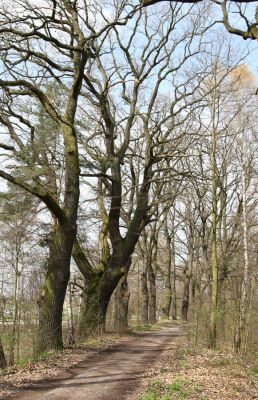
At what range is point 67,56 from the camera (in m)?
15.5

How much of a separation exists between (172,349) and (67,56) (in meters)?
10.6

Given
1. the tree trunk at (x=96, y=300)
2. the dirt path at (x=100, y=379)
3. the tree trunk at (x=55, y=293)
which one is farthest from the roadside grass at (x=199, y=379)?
the tree trunk at (x=96, y=300)

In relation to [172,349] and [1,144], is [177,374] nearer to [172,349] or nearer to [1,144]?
[172,349]

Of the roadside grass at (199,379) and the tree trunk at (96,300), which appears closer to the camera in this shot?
the roadside grass at (199,379)

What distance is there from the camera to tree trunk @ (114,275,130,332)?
63.2ft

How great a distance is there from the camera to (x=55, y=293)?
1219 centimetres

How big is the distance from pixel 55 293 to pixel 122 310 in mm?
9168

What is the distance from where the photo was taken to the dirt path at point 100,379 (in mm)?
7441

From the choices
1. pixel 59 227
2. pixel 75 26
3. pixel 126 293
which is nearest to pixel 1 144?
pixel 59 227

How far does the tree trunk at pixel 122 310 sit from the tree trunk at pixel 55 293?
276 inches

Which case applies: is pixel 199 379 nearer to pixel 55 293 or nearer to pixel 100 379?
pixel 100 379

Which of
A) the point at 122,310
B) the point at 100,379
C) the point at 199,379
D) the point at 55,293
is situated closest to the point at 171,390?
the point at 199,379

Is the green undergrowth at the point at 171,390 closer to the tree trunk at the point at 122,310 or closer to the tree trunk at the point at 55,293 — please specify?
the tree trunk at the point at 55,293

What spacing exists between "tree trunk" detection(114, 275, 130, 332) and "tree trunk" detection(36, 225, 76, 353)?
700 cm
